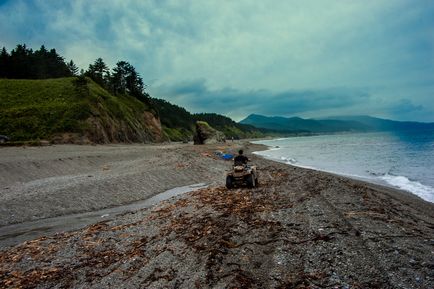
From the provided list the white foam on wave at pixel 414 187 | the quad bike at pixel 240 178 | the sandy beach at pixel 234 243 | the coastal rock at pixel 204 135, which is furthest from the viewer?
the coastal rock at pixel 204 135

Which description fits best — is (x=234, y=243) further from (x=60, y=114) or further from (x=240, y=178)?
(x=60, y=114)

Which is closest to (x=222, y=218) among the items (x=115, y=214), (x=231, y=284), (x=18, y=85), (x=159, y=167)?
(x=231, y=284)

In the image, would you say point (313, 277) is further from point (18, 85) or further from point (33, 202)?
point (18, 85)

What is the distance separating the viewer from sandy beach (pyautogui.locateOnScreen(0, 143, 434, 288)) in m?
6.94

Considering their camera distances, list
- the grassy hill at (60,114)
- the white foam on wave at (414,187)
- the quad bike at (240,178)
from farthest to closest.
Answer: the grassy hill at (60,114) → the white foam on wave at (414,187) → the quad bike at (240,178)

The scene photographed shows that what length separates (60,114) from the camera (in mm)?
50844

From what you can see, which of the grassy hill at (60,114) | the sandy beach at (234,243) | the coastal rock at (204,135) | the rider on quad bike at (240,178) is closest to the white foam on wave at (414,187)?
the sandy beach at (234,243)

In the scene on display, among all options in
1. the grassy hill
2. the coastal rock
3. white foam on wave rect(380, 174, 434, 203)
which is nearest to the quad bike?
white foam on wave rect(380, 174, 434, 203)

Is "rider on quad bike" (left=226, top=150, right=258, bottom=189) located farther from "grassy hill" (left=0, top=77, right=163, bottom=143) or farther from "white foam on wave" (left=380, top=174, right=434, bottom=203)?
"grassy hill" (left=0, top=77, right=163, bottom=143)

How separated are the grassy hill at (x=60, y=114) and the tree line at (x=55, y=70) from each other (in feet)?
20.3

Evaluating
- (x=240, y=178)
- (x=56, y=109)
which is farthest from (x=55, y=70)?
(x=240, y=178)

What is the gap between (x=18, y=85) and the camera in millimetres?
60219

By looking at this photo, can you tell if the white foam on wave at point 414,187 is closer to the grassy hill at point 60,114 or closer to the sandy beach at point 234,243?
the sandy beach at point 234,243

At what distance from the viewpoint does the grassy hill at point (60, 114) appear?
1841 inches
